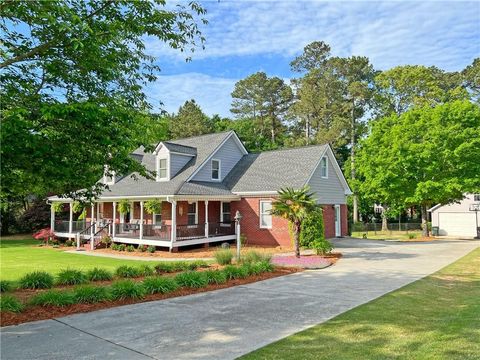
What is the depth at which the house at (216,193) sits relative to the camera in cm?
2295

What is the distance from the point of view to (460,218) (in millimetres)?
37688

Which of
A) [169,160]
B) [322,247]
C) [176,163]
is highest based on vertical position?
[169,160]

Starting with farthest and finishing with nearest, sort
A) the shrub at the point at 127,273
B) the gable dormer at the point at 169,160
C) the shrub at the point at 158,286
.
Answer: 1. the gable dormer at the point at 169,160
2. the shrub at the point at 127,273
3. the shrub at the point at 158,286

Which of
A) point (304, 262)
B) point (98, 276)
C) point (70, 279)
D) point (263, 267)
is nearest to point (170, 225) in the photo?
point (304, 262)

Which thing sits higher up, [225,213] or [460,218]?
[225,213]

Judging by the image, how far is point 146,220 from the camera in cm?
2639

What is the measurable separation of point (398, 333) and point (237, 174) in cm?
2094

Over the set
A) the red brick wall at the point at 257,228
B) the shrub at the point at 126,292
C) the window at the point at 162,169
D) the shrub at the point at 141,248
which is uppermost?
the window at the point at 162,169

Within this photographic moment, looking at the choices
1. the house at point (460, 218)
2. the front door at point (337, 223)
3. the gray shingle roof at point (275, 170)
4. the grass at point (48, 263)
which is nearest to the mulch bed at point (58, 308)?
the grass at point (48, 263)

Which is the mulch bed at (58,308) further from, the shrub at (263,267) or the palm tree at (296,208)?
the palm tree at (296,208)

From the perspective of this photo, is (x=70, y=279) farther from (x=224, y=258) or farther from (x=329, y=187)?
(x=329, y=187)

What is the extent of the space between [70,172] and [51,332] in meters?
2.91

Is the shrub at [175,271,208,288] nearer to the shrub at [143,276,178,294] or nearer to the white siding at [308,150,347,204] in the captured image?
the shrub at [143,276,178,294]

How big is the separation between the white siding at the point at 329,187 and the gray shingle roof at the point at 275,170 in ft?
2.62
